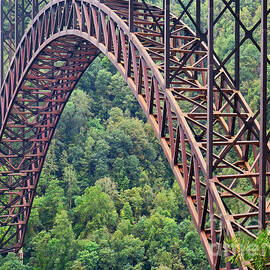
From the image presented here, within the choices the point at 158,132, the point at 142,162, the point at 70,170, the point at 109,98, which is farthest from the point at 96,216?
the point at 158,132

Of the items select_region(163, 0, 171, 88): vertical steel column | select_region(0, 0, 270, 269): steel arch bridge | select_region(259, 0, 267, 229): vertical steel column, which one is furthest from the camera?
select_region(163, 0, 171, 88): vertical steel column

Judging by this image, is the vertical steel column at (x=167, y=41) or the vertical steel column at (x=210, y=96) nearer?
the vertical steel column at (x=210, y=96)

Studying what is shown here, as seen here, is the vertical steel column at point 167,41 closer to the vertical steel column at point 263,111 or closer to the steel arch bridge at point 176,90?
the steel arch bridge at point 176,90

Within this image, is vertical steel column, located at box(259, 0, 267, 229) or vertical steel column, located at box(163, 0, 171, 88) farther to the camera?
vertical steel column, located at box(163, 0, 171, 88)

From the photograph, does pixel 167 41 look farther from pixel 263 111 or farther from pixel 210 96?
pixel 263 111

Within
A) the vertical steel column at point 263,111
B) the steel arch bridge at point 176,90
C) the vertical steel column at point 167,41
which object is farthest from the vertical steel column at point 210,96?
the vertical steel column at point 167,41

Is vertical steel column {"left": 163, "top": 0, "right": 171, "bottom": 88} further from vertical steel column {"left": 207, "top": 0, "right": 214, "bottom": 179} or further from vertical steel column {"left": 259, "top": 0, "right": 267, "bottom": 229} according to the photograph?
vertical steel column {"left": 259, "top": 0, "right": 267, "bottom": 229}

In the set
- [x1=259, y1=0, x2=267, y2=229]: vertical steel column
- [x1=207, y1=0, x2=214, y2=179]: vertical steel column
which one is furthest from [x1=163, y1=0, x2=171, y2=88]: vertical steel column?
[x1=259, y1=0, x2=267, y2=229]: vertical steel column

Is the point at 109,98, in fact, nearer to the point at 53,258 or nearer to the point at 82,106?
the point at 82,106
